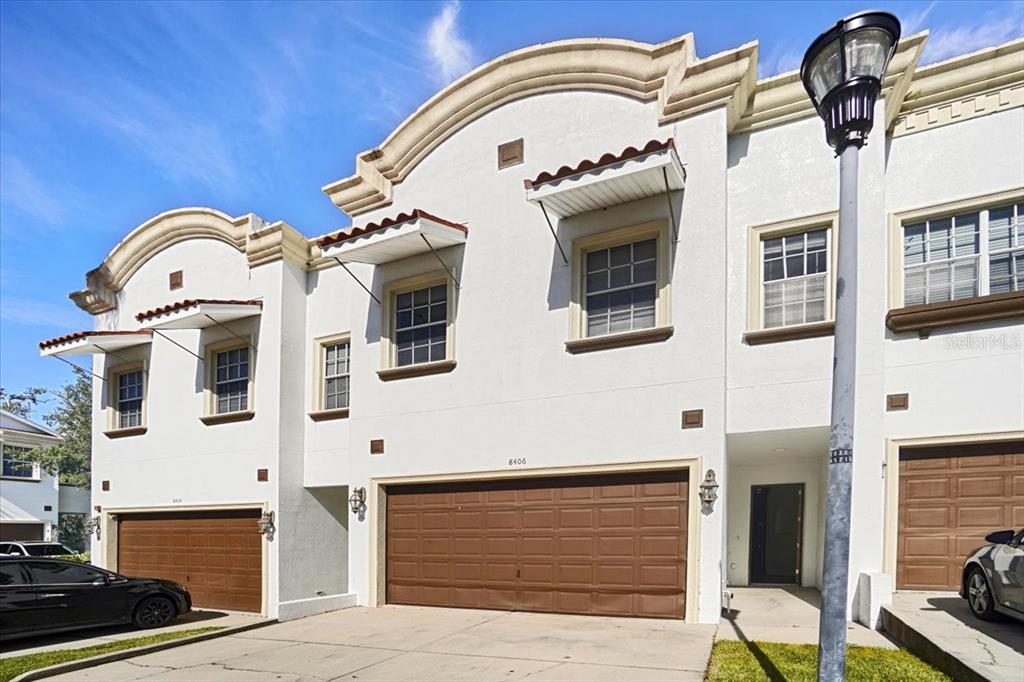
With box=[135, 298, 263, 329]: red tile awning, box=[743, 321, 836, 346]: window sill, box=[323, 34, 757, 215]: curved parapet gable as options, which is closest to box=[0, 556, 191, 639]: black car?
box=[135, 298, 263, 329]: red tile awning

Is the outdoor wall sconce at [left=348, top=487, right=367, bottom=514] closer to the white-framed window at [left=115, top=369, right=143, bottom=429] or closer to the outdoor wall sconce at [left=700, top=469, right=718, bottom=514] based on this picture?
the outdoor wall sconce at [left=700, top=469, right=718, bottom=514]

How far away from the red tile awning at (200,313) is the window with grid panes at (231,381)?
0.80 meters

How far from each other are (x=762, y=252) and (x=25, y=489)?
3437 cm

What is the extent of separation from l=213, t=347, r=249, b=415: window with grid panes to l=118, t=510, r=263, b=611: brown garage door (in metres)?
2.29

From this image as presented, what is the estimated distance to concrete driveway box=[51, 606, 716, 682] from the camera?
283 inches

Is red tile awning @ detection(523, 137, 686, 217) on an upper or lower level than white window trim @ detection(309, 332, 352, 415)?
upper

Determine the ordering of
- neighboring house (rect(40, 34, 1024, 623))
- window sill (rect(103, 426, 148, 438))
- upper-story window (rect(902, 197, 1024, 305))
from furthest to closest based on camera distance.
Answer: window sill (rect(103, 426, 148, 438)) → neighboring house (rect(40, 34, 1024, 623)) → upper-story window (rect(902, 197, 1024, 305))

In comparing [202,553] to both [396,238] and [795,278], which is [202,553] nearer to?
[396,238]

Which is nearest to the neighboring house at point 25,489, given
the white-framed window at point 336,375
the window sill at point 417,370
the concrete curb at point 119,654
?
the white-framed window at point 336,375

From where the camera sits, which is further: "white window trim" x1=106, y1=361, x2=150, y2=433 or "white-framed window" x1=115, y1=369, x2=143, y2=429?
"white-framed window" x1=115, y1=369, x2=143, y2=429

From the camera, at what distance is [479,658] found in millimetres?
7836

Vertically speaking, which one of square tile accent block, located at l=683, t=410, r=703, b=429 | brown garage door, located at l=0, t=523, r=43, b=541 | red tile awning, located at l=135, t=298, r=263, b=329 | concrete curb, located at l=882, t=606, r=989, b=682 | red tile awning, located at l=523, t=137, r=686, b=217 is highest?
red tile awning, located at l=523, t=137, r=686, b=217

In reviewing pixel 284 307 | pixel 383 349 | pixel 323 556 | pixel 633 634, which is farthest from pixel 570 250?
pixel 323 556

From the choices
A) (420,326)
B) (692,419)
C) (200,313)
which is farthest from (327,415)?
(692,419)
